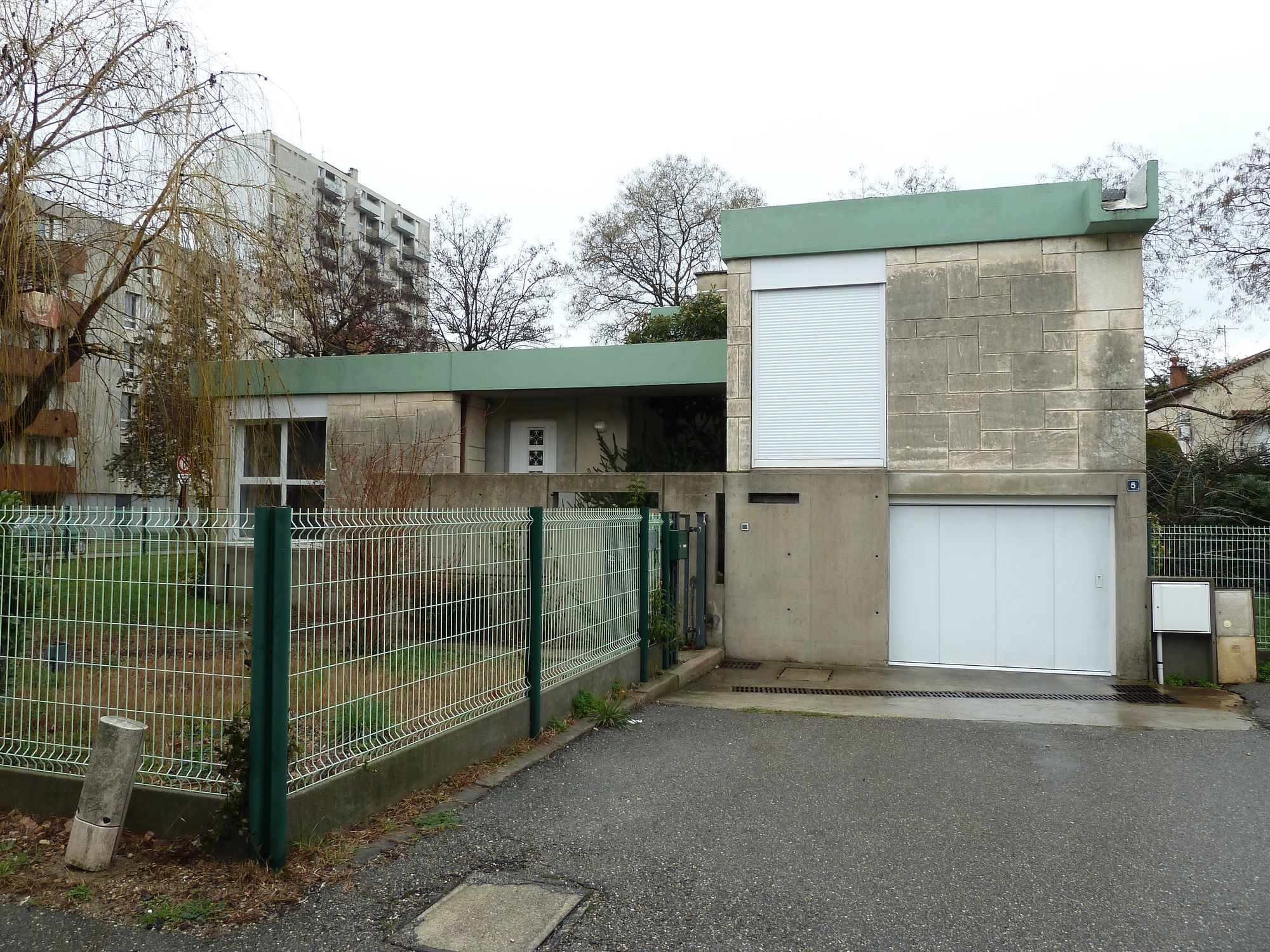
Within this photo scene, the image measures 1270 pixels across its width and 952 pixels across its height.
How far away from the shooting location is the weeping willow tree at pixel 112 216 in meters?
6.81

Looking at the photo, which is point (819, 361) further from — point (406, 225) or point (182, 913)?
point (406, 225)

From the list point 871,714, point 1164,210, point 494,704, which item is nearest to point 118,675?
point 494,704

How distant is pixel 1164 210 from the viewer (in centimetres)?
1905

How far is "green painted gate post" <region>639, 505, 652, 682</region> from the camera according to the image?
9.35 metres

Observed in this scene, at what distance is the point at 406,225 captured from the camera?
76875 mm

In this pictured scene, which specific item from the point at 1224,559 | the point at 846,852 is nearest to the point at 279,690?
the point at 846,852

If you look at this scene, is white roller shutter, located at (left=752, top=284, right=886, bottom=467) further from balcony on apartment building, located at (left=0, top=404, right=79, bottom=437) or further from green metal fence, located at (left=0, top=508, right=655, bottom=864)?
balcony on apartment building, located at (left=0, top=404, right=79, bottom=437)

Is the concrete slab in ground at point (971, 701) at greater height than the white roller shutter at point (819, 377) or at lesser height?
lesser

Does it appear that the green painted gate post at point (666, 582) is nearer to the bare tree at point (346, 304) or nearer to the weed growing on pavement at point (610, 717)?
the weed growing on pavement at point (610, 717)

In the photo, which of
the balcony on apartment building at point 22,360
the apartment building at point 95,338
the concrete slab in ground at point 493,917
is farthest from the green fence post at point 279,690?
the balcony on apartment building at point 22,360

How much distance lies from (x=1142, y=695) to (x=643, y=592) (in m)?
5.50

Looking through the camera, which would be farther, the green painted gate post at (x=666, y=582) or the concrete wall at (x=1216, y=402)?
the concrete wall at (x=1216, y=402)

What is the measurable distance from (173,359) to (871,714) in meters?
6.84

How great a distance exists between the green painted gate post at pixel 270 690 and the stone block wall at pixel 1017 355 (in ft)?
29.3
